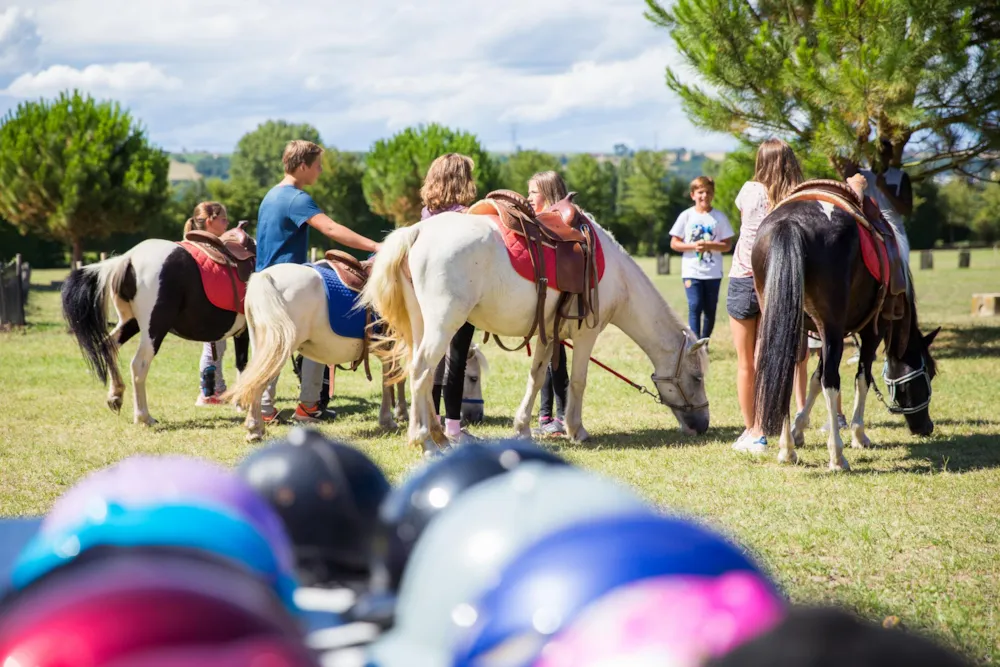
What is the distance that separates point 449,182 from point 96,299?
3.38m

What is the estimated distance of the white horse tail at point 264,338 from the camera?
6715 mm

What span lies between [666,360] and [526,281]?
155 cm

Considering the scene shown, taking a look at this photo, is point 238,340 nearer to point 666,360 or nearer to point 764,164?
point 666,360

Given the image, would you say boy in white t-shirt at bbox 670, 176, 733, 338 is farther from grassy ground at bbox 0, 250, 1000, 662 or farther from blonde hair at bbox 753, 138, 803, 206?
blonde hair at bbox 753, 138, 803, 206

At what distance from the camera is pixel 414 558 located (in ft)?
3.75

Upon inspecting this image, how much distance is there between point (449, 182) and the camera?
716 centimetres

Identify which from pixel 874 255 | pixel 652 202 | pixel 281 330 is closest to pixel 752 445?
pixel 874 255

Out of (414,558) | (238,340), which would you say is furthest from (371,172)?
(414,558)

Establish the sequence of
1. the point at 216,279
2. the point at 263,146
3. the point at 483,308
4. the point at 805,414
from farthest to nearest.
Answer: the point at 263,146
the point at 216,279
the point at 805,414
the point at 483,308

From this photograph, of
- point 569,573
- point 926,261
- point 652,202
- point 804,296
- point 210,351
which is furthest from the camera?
point 652,202

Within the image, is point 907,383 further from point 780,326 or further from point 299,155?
point 299,155

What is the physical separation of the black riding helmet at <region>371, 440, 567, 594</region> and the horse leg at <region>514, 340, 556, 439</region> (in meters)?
5.82

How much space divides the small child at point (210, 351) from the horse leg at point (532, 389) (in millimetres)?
3723

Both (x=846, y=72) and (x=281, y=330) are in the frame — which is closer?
(x=281, y=330)
